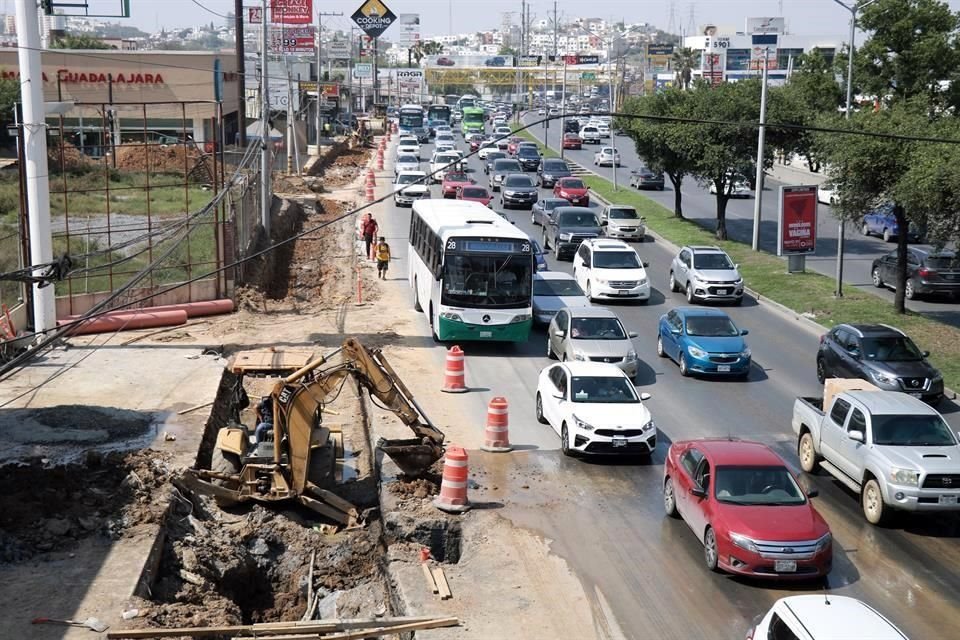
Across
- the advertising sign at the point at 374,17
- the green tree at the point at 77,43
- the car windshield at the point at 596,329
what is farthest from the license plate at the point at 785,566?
the advertising sign at the point at 374,17

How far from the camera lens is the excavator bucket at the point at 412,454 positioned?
18969mm

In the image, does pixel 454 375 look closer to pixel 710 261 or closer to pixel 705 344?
pixel 705 344

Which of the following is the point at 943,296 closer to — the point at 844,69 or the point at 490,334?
the point at 490,334

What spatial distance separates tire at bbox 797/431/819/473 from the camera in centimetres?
2014

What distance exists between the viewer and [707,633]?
13.6 metres

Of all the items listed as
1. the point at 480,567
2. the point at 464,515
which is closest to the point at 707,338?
the point at 464,515

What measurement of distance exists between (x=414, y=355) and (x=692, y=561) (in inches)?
540

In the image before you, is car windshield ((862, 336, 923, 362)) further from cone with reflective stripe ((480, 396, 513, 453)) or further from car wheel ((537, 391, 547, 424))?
cone with reflective stripe ((480, 396, 513, 453))

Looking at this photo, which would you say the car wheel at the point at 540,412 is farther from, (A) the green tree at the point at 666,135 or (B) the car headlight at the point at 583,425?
(A) the green tree at the point at 666,135

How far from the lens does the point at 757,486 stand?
52.3 ft

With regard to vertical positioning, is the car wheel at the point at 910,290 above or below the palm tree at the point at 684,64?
below

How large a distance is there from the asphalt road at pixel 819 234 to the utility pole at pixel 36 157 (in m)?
24.3

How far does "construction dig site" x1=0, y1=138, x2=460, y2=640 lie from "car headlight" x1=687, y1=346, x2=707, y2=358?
7.46 metres

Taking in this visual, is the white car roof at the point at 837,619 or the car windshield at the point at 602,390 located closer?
the white car roof at the point at 837,619
